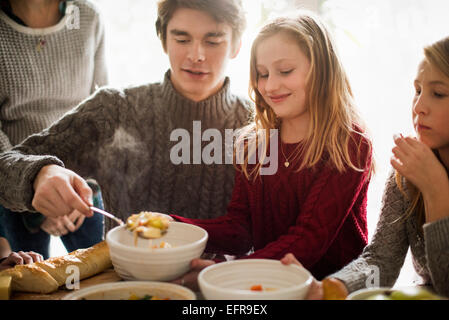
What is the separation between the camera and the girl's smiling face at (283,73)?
125cm

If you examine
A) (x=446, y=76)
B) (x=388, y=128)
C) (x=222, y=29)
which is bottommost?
(x=388, y=128)

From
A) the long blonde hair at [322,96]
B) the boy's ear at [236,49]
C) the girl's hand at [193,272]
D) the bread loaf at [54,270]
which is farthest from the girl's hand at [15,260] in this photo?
the boy's ear at [236,49]

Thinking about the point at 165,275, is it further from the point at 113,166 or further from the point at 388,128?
the point at 388,128

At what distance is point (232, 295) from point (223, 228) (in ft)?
1.69

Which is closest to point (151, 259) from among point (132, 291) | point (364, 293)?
point (132, 291)

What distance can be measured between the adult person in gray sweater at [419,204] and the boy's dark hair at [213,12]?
635 mm

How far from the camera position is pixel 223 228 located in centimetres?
133

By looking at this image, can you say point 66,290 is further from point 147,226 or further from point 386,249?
point 386,249

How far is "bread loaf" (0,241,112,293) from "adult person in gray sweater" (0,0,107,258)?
63 cm

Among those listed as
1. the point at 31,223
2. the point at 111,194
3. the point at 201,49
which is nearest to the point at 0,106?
the point at 31,223

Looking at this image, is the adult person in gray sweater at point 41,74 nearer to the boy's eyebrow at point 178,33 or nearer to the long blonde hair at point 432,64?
the boy's eyebrow at point 178,33

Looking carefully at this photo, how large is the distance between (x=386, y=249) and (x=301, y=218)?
22 cm

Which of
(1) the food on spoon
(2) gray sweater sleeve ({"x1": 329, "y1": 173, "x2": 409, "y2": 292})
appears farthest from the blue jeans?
(2) gray sweater sleeve ({"x1": 329, "y1": 173, "x2": 409, "y2": 292})

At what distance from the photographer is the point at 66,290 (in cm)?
102
